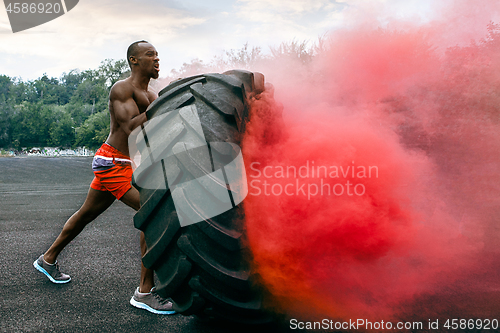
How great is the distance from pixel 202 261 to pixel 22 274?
261 cm

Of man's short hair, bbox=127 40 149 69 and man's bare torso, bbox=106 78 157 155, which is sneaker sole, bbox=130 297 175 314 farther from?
man's short hair, bbox=127 40 149 69

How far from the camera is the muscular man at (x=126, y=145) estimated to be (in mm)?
2662

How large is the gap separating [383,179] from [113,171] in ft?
7.34

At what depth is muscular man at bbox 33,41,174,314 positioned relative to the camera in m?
2.66

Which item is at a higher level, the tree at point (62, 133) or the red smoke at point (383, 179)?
the tree at point (62, 133)

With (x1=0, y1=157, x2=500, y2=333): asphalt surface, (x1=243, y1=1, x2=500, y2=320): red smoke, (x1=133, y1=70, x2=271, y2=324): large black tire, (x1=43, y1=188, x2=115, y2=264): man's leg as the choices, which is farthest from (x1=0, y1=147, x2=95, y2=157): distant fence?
(x1=133, y1=70, x2=271, y2=324): large black tire

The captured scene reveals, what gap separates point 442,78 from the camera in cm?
289

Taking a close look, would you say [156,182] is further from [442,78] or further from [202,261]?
[442,78]

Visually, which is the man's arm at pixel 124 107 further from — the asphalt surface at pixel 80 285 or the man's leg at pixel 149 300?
the asphalt surface at pixel 80 285

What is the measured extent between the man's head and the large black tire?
1.05m

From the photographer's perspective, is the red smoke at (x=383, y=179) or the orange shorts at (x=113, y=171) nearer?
the red smoke at (x=383, y=179)

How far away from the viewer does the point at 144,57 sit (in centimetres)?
277

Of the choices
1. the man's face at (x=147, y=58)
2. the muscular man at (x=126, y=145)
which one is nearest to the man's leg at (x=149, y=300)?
the muscular man at (x=126, y=145)

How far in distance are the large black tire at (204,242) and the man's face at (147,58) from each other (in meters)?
1.05
